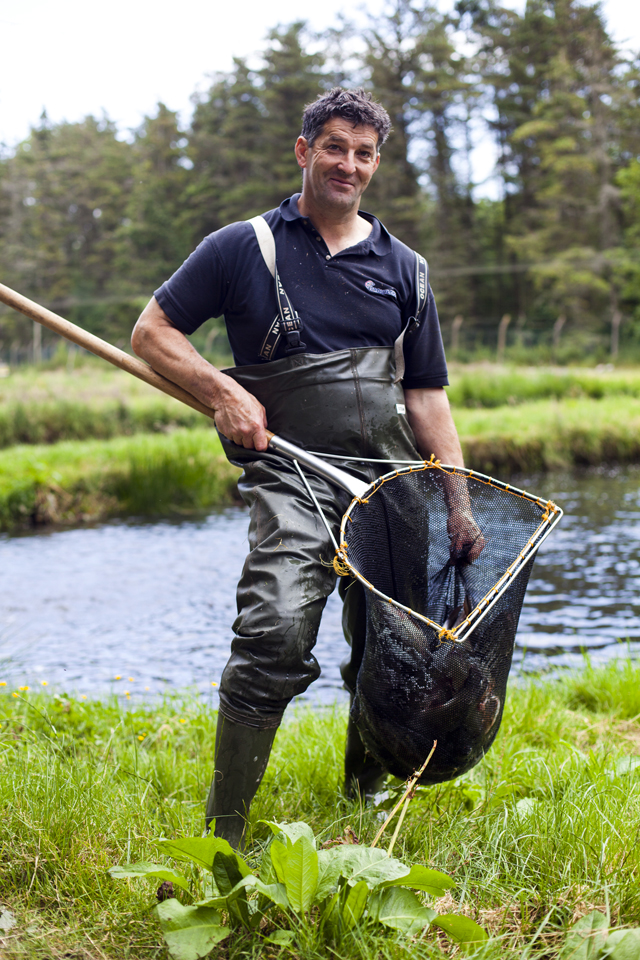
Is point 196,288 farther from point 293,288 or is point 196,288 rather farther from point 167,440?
point 167,440

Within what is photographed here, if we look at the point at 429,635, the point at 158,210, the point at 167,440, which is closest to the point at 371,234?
the point at 429,635

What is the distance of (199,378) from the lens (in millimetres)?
2494

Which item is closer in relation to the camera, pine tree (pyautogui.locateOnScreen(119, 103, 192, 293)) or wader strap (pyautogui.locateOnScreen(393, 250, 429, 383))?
wader strap (pyautogui.locateOnScreen(393, 250, 429, 383))

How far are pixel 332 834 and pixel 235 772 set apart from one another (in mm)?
364

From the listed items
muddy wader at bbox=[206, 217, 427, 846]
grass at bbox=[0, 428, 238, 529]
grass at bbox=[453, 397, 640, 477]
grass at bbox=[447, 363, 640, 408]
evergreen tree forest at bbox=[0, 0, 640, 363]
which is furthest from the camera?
evergreen tree forest at bbox=[0, 0, 640, 363]

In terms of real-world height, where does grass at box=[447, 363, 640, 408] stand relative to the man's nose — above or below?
below

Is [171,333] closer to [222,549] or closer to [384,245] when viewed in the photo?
[384,245]

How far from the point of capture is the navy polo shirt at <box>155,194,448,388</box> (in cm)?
247

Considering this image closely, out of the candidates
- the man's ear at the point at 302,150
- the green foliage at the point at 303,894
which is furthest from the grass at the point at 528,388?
the green foliage at the point at 303,894

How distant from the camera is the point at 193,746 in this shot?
3301 mm

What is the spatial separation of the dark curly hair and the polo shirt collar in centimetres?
20

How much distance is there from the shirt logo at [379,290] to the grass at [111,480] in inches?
316

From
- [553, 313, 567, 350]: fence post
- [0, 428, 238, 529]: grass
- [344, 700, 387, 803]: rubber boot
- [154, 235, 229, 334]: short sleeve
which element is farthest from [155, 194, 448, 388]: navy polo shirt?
[553, 313, 567, 350]: fence post

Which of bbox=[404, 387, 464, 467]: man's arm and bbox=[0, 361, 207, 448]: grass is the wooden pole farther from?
bbox=[0, 361, 207, 448]: grass
